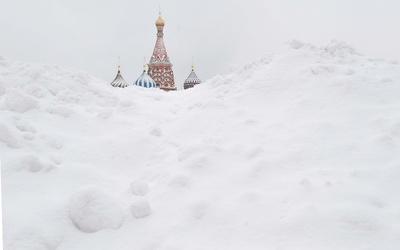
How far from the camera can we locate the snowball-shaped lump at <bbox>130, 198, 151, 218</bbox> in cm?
276

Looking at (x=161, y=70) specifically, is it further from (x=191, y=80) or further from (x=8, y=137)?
(x=8, y=137)

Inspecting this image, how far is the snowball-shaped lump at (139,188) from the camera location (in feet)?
10.1

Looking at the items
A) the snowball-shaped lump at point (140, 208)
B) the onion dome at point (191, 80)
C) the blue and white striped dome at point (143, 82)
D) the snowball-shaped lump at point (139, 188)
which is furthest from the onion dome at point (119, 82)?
the snowball-shaped lump at point (140, 208)

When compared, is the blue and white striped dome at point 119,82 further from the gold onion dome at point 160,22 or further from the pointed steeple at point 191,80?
the gold onion dome at point 160,22

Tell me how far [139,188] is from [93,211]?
59cm

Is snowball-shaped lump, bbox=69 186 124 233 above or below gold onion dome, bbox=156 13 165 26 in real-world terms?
above

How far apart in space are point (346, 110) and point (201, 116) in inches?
77.2

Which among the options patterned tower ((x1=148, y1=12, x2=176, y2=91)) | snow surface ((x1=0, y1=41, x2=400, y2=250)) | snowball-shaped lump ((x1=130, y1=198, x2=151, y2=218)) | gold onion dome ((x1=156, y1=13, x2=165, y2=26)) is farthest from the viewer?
gold onion dome ((x1=156, y1=13, x2=165, y2=26))

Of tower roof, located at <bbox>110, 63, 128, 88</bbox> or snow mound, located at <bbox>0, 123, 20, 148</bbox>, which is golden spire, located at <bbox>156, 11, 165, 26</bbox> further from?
snow mound, located at <bbox>0, 123, 20, 148</bbox>

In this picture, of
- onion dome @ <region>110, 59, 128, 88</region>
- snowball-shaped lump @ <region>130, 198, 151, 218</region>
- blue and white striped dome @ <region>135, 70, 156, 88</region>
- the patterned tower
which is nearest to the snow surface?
snowball-shaped lump @ <region>130, 198, 151, 218</region>

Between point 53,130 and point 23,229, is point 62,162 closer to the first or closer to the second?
point 53,130

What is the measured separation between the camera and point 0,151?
318 centimetres

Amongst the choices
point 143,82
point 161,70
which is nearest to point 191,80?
point 161,70

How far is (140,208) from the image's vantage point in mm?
2773
